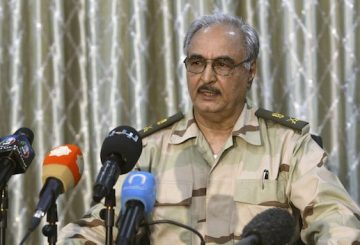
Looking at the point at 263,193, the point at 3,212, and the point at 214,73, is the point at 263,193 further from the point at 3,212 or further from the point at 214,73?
the point at 3,212

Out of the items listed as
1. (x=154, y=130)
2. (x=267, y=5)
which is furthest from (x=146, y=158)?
(x=267, y=5)

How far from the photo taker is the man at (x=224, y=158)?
205cm

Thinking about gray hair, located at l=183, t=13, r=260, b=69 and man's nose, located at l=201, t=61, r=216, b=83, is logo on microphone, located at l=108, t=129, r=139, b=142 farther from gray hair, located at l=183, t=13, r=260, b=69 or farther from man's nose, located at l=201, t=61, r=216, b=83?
gray hair, located at l=183, t=13, r=260, b=69

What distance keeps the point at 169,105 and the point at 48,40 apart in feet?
1.80

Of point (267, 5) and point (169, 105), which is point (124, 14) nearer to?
point (169, 105)

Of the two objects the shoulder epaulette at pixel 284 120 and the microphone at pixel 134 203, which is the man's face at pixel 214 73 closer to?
the shoulder epaulette at pixel 284 120

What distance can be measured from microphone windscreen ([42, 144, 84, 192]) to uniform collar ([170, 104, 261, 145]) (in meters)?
0.82

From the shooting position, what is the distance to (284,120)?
221 centimetres

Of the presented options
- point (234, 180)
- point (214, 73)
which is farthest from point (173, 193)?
point (214, 73)

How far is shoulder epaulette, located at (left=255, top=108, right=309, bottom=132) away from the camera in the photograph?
85.8 inches

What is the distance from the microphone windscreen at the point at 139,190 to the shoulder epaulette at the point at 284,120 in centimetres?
94

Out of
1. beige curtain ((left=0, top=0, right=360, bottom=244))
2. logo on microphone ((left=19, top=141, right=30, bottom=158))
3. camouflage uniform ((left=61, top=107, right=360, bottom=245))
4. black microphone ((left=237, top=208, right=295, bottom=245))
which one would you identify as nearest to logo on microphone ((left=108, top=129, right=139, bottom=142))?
logo on microphone ((left=19, top=141, right=30, bottom=158))

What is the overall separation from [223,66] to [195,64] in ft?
0.30

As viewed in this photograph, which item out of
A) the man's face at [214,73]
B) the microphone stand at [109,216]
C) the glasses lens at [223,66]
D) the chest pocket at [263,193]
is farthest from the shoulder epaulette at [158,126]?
the microphone stand at [109,216]
